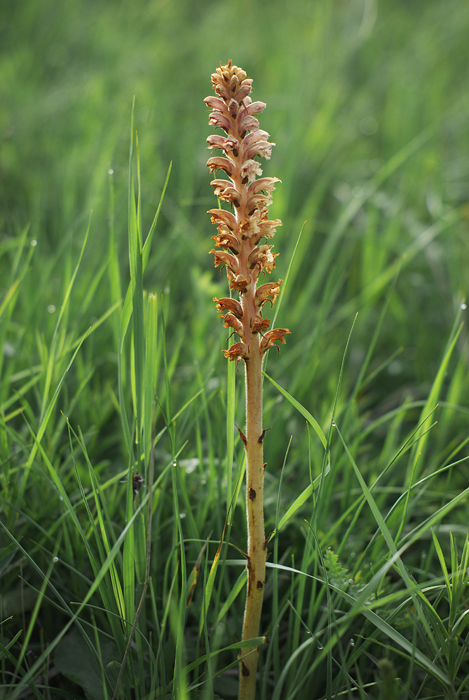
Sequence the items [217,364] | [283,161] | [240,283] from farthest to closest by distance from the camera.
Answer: [283,161], [217,364], [240,283]

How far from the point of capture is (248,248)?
1.07 meters

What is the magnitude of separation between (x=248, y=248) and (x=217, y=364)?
101 cm

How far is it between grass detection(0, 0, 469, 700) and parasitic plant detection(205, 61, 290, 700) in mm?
101

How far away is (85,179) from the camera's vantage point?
10.7 ft

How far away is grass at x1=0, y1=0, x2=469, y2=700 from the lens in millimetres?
1228

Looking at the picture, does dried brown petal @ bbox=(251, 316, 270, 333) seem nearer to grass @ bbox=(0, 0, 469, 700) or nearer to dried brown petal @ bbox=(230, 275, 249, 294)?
dried brown petal @ bbox=(230, 275, 249, 294)

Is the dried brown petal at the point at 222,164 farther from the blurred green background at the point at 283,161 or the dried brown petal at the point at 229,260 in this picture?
the blurred green background at the point at 283,161

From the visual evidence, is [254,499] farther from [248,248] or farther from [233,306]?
[248,248]

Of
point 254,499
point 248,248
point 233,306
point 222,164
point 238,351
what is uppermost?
point 222,164

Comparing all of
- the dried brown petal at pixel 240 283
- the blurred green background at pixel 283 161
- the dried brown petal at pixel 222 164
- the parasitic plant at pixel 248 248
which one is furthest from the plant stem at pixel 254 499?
the blurred green background at pixel 283 161

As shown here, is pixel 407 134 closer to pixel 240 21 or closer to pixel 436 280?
pixel 436 280

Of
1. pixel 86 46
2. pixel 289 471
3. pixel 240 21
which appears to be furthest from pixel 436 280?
pixel 240 21

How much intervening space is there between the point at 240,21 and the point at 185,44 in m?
0.94

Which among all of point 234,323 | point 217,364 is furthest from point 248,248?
point 217,364
